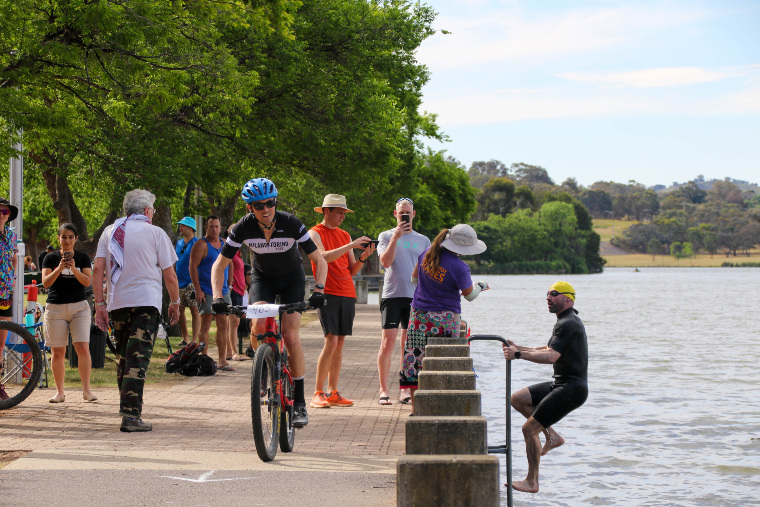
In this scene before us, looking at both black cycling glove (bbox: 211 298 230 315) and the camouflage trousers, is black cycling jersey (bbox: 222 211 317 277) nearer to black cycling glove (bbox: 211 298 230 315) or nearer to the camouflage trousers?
black cycling glove (bbox: 211 298 230 315)

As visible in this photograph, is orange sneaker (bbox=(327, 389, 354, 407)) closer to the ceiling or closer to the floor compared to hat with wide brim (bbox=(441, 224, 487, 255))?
closer to the floor

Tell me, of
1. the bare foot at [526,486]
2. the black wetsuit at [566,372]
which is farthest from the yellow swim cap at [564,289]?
the bare foot at [526,486]

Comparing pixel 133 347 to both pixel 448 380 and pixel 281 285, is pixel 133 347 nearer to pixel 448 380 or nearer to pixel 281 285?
pixel 281 285

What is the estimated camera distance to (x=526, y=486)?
7750 mm

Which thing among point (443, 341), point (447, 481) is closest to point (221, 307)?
→ point (443, 341)

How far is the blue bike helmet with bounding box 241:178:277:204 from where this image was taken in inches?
287

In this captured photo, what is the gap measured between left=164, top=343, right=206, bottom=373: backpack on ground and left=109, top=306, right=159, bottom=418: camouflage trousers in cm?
426

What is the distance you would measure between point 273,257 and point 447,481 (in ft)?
11.5

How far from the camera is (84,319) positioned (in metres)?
10.0

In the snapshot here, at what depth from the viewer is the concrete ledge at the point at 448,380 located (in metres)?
5.97

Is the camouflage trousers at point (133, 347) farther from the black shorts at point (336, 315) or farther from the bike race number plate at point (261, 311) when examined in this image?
the black shorts at point (336, 315)

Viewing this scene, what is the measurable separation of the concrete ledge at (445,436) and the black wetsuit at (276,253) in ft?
9.73

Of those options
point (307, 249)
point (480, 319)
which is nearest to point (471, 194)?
point (480, 319)

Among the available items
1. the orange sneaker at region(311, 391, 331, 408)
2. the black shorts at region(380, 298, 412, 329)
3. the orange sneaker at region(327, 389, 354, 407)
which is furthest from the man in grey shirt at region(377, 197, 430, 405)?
the orange sneaker at region(311, 391, 331, 408)
